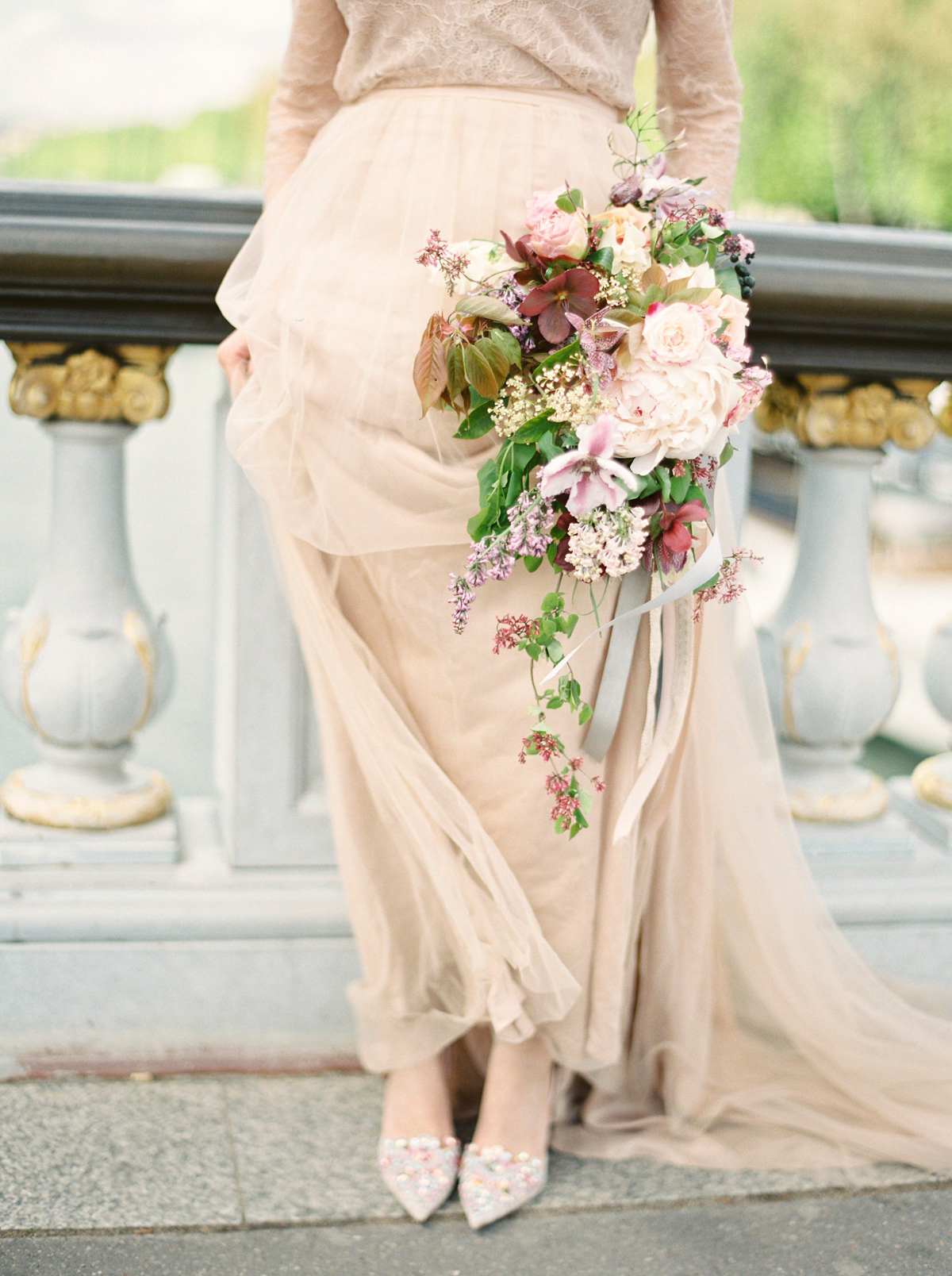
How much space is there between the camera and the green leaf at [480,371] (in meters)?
1.66

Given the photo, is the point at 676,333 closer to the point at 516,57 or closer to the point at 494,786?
the point at 516,57

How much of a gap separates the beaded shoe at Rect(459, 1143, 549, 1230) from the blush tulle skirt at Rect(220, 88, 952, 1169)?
0.15 metres

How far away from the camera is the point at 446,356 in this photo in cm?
171

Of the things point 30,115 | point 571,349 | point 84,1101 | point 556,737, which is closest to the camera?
point 571,349

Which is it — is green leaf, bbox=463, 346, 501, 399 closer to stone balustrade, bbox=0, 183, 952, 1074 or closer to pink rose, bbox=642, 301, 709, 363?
pink rose, bbox=642, 301, 709, 363

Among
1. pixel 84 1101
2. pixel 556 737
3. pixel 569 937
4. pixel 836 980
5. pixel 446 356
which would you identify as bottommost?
pixel 84 1101

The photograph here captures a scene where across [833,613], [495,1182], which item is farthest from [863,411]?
[495,1182]

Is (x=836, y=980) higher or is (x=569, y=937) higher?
(x=569, y=937)

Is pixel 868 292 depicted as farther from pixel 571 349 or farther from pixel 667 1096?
pixel 667 1096

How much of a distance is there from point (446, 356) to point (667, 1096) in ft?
3.98

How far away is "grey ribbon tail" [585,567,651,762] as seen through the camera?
1.86m

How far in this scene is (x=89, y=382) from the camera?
2.14 metres

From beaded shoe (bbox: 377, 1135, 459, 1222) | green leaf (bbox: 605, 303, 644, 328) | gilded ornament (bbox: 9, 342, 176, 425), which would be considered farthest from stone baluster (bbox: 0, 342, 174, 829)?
green leaf (bbox: 605, 303, 644, 328)

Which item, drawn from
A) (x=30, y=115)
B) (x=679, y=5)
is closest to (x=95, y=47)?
(x=30, y=115)
